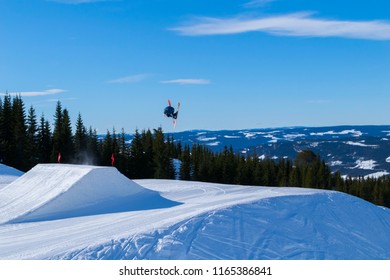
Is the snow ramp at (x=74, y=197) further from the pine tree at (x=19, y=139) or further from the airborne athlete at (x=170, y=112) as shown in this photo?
the pine tree at (x=19, y=139)

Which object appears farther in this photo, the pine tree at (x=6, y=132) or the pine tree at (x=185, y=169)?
the pine tree at (x=185, y=169)

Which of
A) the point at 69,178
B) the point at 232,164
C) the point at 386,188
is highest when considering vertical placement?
the point at 69,178

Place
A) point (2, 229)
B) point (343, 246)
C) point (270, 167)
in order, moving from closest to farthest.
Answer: point (343, 246)
point (2, 229)
point (270, 167)

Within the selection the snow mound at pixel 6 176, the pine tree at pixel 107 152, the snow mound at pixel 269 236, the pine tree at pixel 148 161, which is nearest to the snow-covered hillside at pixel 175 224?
the snow mound at pixel 269 236

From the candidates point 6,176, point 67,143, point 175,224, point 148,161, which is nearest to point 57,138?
point 67,143

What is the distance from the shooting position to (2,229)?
54.5ft

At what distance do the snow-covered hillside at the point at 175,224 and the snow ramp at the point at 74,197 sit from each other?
0.15ft

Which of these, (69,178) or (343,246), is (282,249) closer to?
(343,246)

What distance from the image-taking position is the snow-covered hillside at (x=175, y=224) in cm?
1227

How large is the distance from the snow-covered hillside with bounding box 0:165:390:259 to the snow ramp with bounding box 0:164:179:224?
45mm

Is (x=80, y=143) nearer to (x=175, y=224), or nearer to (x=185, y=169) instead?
(x=185, y=169)

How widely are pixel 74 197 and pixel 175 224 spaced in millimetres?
7712

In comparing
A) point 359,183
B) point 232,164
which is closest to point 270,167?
point 232,164
